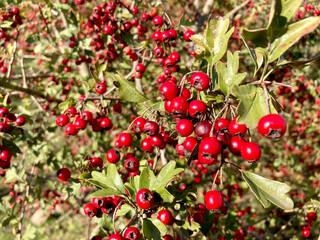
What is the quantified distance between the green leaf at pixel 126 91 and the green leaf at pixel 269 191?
0.87 meters

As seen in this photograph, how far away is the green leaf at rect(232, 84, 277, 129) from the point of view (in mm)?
1004

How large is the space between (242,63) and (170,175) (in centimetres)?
516

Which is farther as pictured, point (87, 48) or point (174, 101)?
point (87, 48)

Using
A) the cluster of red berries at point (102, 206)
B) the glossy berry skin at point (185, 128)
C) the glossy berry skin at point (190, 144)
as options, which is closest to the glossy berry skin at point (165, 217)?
the cluster of red berries at point (102, 206)

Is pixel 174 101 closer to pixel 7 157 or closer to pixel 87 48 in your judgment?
pixel 7 157

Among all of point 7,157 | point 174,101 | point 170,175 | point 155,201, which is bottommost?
point 7,157

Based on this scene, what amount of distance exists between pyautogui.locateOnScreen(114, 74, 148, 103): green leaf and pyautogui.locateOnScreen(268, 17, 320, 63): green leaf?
2.94 ft

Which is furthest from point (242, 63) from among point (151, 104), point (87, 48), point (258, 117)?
point (258, 117)

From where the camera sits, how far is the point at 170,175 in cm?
142

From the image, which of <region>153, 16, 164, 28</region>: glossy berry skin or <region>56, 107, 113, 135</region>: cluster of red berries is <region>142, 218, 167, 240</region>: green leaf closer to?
<region>56, 107, 113, 135</region>: cluster of red berries

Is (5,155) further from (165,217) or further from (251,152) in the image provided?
(251,152)

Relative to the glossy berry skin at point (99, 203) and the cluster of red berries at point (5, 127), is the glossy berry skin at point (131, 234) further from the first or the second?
the cluster of red berries at point (5, 127)

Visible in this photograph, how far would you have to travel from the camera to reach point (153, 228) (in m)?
1.37

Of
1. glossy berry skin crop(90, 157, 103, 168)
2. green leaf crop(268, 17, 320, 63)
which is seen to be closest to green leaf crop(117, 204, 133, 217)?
glossy berry skin crop(90, 157, 103, 168)
